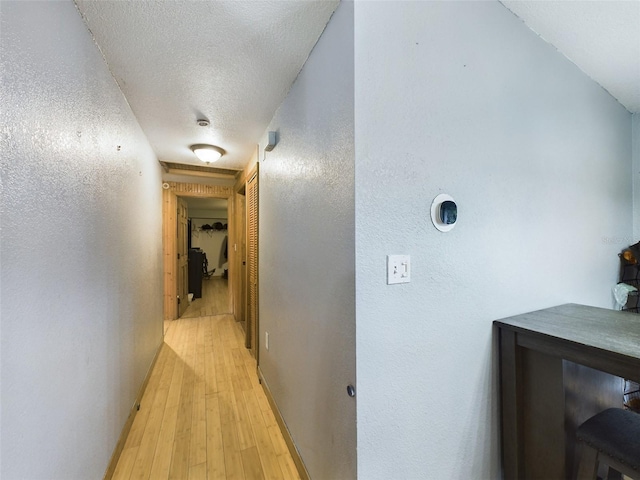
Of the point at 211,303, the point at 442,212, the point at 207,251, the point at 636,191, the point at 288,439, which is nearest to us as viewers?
the point at 442,212

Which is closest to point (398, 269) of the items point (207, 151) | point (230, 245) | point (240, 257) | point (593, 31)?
point (593, 31)

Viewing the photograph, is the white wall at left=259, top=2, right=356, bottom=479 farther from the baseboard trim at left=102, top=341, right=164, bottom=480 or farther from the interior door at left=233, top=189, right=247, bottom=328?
the interior door at left=233, top=189, right=247, bottom=328

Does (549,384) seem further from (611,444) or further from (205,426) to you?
(205,426)

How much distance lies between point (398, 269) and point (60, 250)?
1.29 m

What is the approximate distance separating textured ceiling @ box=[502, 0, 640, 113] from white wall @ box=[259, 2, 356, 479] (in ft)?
3.29

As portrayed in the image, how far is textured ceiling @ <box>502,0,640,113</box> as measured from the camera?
1.29 meters

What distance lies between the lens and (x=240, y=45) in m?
1.34

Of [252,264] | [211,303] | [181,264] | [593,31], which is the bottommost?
[211,303]

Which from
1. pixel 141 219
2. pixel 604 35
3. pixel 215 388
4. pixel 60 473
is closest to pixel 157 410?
pixel 215 388

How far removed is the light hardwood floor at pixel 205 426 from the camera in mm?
1536

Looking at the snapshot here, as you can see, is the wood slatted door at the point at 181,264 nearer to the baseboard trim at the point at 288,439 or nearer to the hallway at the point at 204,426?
the hallway at the point at 204,426

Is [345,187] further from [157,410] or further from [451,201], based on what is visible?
[157,410]

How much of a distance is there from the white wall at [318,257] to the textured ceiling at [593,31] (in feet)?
3.29

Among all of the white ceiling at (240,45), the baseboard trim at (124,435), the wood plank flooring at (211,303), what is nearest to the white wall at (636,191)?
the white ceiling at (240,45)
